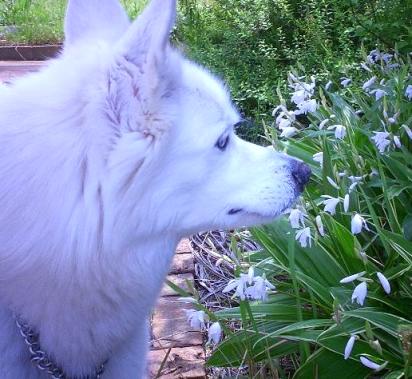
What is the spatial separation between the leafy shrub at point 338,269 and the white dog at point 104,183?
0.44 meters

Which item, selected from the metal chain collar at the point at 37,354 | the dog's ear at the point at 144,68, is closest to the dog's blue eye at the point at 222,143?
the dog's ear at the point at 144,68

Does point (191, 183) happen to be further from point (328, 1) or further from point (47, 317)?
point (328, 1)

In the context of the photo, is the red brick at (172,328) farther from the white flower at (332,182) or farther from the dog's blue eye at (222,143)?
the dog's blue eye at (222,143)

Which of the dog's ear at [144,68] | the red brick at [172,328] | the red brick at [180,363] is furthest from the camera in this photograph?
the red brick at [172,328]

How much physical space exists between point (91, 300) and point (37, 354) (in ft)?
0.76

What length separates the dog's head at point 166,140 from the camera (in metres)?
1.67

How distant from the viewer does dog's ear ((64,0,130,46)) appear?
2051 millimetres

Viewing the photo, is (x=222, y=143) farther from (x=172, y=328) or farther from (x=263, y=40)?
(x=263, y=40)

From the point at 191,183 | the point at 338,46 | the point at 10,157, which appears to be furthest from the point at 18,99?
the point at 338,46

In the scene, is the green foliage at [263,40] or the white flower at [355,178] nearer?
the white flower at [355,178]

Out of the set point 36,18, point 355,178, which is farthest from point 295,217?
point 36,18

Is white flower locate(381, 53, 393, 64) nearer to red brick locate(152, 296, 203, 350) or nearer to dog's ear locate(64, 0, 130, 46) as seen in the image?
red brick locate(152, 296, 203, 350)

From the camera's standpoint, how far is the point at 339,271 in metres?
2.73

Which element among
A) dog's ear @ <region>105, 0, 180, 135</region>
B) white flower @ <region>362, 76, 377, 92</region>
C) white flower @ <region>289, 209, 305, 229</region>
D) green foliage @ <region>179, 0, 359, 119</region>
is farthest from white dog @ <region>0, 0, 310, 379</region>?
green foliage @ <region>179, 0, 359, 119</region>
